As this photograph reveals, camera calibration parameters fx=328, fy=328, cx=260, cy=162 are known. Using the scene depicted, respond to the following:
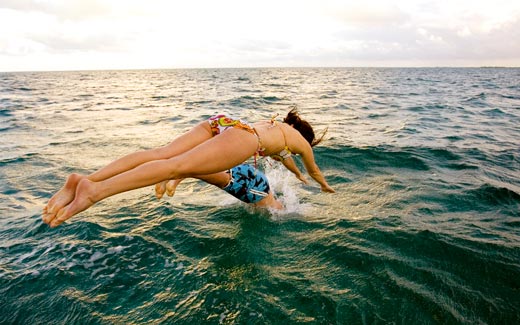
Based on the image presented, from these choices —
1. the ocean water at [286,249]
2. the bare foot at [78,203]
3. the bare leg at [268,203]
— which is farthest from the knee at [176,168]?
the bare leg at [268,203]

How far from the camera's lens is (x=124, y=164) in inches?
129

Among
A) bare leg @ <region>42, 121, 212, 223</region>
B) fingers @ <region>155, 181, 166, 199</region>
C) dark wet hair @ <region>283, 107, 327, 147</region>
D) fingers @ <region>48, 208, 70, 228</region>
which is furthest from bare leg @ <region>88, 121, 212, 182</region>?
dark wet hair @ <region>283, 107, 327, 147</region>

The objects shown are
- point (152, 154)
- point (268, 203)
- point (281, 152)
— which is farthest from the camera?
point (268, 203)

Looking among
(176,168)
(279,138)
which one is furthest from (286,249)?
(176,168)

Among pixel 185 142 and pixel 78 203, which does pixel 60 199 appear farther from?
pixel 185 142

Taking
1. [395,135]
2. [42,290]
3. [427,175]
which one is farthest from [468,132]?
[42,290]

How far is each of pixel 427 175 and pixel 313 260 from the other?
4243mm

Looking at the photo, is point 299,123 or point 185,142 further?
point 299,123

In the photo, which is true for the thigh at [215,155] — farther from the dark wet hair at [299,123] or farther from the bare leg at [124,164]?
the dark wet hair at [299,123]

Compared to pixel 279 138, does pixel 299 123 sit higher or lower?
higher

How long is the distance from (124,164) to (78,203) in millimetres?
603

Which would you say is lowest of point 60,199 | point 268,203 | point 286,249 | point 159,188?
point 286,249

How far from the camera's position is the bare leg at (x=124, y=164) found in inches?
116

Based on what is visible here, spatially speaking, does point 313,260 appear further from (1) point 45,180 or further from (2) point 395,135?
(2) point 395,135
